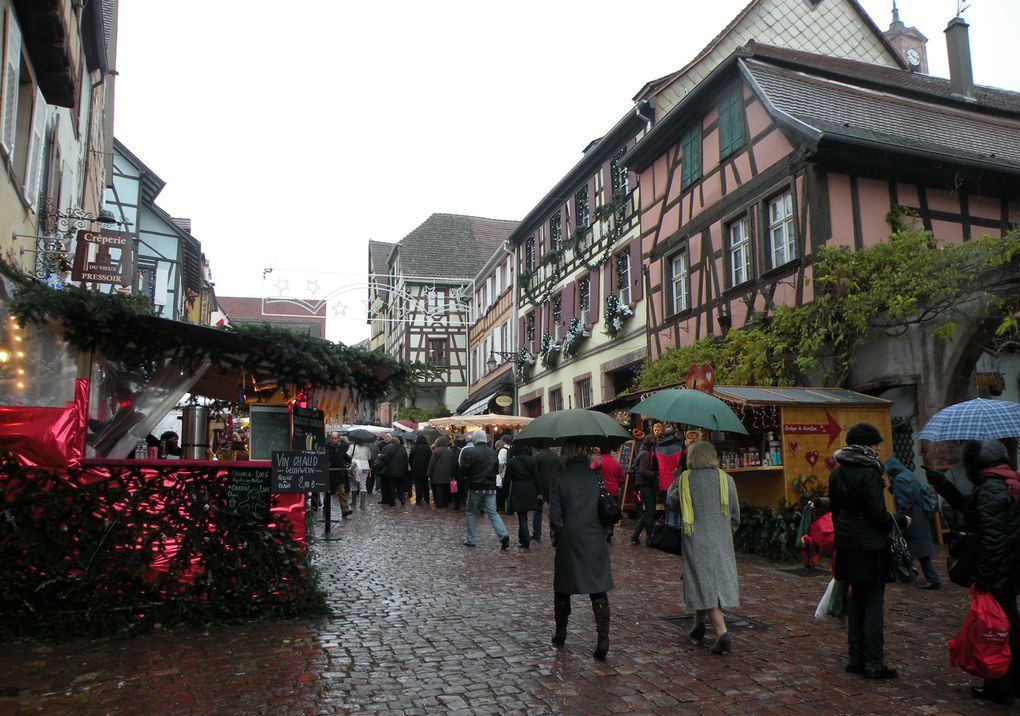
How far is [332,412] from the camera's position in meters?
8.73

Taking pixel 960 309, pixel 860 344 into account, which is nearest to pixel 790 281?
pixel 860 344

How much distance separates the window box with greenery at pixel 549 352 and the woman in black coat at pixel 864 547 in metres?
20.4

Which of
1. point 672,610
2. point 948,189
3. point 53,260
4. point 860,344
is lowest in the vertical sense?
point 672,610

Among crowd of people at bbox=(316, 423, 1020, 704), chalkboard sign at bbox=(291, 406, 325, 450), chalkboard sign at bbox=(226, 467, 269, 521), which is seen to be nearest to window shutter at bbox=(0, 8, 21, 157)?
chalkboard sign at bbox=(291, 406, 325, 450)

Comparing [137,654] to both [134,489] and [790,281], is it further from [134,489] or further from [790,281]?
[790,281]

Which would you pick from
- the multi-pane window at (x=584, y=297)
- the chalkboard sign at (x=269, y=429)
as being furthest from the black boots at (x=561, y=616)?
the multi-pane window at (x=584, y=297)

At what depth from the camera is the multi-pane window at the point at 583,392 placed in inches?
950

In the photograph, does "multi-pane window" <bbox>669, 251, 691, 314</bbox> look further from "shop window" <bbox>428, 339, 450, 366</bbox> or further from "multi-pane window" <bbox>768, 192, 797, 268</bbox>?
"shop window" <bbox>428, 339, 450, 366</bbox>

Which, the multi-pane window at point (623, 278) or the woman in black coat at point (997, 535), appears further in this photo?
the multi-pane window at point (623, 278)

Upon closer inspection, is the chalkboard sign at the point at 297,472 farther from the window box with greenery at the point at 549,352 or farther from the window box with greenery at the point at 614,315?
the window box with greenery at the point at 549,352

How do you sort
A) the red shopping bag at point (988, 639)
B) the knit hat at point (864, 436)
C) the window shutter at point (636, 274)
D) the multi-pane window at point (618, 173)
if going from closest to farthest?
the red shopping bag at point (988, 639) < the knit hat at point (864, 436) < the window shutter at point (636, 274) < the multi-pane window at point (618, 173)

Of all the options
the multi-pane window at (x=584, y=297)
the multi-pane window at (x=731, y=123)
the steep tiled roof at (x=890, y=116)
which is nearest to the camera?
the steep tiled roof at (x=890, y=116)

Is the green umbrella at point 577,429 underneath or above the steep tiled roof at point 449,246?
underneath

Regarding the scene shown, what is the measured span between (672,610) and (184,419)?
5608 mm
